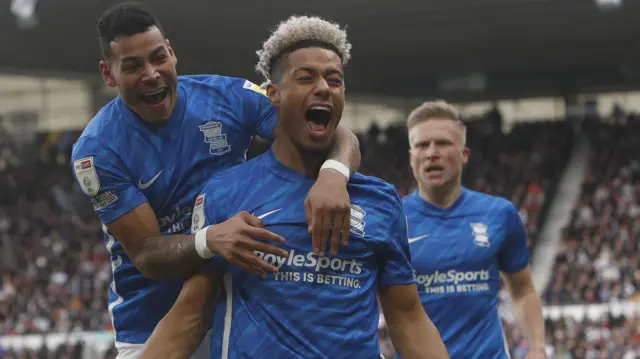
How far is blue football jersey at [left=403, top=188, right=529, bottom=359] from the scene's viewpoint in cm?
558

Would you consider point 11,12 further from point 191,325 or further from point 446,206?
point 191,325

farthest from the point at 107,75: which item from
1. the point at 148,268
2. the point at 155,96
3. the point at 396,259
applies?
the point at 396,259

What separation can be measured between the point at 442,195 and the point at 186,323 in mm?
3025

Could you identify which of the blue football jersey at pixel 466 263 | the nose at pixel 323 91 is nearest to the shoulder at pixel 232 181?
the nose at pixel 323 91

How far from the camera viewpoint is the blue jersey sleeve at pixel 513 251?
5867 millimetres

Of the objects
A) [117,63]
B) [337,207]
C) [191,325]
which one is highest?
[117,63]

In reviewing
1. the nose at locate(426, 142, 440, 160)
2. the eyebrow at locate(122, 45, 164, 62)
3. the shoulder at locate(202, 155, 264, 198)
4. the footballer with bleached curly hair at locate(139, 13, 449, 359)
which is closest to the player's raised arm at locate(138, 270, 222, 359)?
the footballer with bleached curly hair at locate(139, 13, 449, 359)

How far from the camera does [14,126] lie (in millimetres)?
30234

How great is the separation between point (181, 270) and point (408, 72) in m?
24.8

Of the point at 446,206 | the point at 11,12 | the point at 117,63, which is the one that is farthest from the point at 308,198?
the point at 11,12

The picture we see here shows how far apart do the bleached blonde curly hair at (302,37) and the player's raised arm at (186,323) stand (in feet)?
2.37

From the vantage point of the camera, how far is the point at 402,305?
136 inches

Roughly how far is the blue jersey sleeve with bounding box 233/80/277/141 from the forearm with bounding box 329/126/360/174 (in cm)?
42

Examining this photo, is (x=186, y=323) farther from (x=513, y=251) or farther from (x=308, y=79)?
(x=513, y=251)
